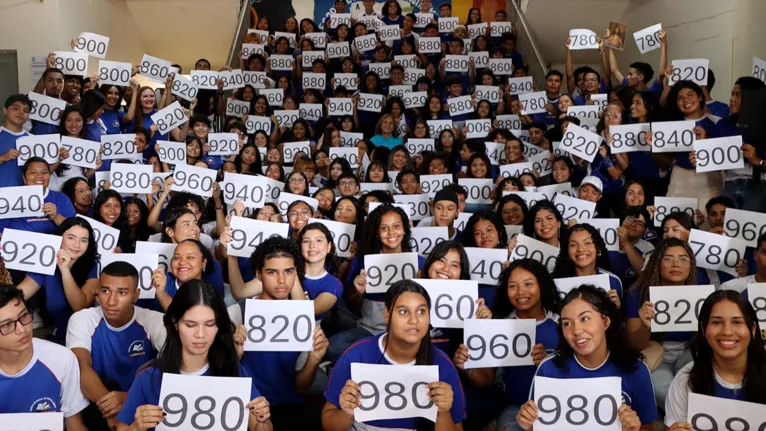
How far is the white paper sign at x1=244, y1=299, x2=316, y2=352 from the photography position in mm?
3455

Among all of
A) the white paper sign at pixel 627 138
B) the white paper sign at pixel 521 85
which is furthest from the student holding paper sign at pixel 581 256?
the white paper sign at pixel 521 85

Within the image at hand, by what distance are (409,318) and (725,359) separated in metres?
1.32

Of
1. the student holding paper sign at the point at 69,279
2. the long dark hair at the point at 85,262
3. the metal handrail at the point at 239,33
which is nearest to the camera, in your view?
the student holding paper sign at the point at 69,279

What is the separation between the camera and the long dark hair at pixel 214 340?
288cm

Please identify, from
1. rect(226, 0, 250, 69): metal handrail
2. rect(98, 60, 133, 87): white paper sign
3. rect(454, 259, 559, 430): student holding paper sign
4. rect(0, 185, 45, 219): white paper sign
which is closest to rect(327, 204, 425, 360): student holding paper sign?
rect(454, 259, 559, 430): student holding paper sign

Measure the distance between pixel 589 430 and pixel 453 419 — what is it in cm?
58

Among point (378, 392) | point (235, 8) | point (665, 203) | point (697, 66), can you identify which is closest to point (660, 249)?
point (665, 203)

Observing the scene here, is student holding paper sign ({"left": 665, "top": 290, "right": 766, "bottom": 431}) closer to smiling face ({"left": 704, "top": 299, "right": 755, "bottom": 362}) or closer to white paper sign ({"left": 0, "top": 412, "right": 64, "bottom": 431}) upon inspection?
smiling face ({"left": 704, "top": 299, "right": 755, "bottom": 362})

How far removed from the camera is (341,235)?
5.35 metres

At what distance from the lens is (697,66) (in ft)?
21.9

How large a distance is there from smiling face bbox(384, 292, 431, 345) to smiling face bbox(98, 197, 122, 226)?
333cm

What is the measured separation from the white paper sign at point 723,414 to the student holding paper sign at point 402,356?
939 millimetres

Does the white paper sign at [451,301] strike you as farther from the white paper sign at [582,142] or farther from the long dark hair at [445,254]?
the white paper sign at [582,142]

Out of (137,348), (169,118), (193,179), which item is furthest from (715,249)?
(169,118)
